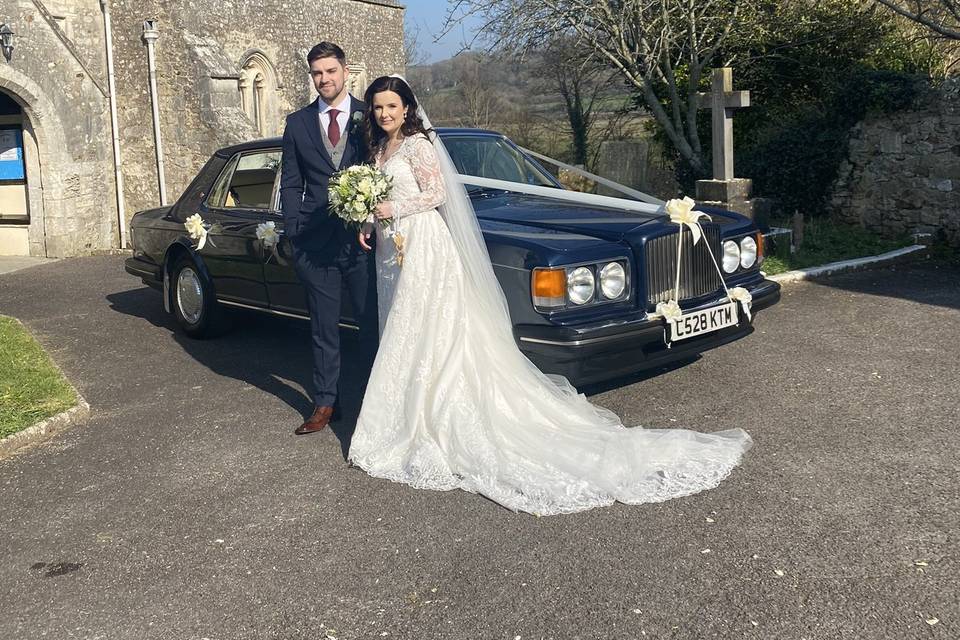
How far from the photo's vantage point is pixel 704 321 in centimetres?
608

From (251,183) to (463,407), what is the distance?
3556 millimetres

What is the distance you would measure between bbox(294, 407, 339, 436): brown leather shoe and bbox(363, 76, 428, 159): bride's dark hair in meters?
1.60

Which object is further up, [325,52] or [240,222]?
[325,52]

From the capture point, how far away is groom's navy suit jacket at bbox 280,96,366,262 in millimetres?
5883

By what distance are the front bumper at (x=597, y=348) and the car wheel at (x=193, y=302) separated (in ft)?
12.2

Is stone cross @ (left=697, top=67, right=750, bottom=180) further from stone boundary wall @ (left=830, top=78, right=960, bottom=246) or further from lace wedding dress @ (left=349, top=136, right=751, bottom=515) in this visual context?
lace wedding dress @ (left=349, top=136, right=751, bottom=515)

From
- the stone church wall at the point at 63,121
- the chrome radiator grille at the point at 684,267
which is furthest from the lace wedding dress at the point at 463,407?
the stone church wall at the point at 63,121

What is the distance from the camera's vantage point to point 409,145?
5.73 metres

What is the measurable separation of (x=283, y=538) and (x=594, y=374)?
6.91ft

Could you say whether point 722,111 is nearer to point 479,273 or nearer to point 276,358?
point 276,358

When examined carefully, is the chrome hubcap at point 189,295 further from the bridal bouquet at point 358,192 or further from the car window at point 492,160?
the bridal bouquet at point 358,192

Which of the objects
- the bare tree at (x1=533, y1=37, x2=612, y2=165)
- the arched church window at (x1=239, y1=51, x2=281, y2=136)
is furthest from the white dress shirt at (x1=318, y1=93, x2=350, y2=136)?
the arched church window at (x1=239, y1=51, x2=281, y2=136)

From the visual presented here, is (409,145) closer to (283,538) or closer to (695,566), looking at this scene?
(283,538)

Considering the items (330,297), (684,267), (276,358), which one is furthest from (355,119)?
(276,358)
